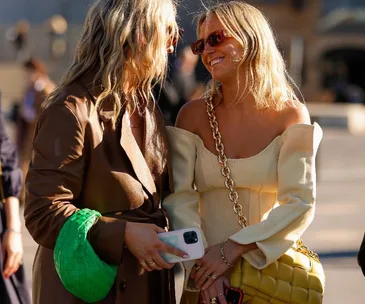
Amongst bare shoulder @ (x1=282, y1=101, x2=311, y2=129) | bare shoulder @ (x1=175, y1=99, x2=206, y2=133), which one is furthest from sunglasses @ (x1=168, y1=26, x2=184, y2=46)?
bare shoulder @ (x1=282, y1=101, x2=311, y2=129)

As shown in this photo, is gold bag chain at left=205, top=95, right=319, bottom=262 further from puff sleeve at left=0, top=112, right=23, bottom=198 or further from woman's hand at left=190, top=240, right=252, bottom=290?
puff sleeve at left=0, top=112, right=23, bottom=198

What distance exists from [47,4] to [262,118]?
5187 centimetres

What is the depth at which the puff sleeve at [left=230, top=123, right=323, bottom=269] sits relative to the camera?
123 inches

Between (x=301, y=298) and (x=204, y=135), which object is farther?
(x=204, y=135)

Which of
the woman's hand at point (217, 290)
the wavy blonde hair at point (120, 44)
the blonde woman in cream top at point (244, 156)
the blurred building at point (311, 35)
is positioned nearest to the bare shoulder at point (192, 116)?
the blonde woman in cream top at point (244, 156)

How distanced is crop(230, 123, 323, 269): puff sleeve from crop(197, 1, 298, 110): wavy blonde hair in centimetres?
17

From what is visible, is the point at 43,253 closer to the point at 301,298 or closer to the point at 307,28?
the point at 301,298

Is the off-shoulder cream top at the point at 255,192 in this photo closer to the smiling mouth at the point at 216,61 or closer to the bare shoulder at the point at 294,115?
the bare shoulder at the point at 294,115

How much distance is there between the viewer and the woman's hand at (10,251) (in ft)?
12.8

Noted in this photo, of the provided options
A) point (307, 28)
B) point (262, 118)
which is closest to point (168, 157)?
point (262, 118)

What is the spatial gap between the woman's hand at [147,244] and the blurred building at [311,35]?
43.9 meters

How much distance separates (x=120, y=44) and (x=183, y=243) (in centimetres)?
69

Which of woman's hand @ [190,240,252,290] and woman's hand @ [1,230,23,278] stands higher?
woman's hand @ [190,240,252,290]

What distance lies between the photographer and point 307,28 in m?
50.9
